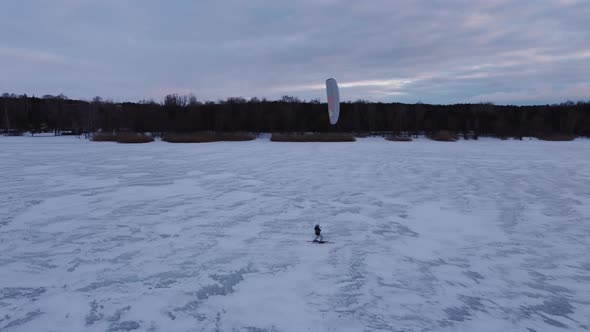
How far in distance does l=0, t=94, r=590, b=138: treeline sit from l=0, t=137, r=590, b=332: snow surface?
4638cm

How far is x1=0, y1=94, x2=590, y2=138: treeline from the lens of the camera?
54.1 metres

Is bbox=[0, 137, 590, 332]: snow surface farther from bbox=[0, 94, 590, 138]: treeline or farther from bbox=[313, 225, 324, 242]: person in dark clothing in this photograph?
bbox=[0, 94, 590, 138]: treeline

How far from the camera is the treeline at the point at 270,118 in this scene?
5412cm

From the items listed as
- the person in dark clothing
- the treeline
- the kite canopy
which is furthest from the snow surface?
the treeline

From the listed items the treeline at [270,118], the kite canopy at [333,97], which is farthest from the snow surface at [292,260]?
the treeline at [270,118]

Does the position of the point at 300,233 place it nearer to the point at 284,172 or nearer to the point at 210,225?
the point at 210,225

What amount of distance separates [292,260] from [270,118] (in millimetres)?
52147

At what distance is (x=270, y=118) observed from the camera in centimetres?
5503

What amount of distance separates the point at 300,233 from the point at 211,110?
61726mm

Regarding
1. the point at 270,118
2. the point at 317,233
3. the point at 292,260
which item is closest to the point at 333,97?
the point at 317,233

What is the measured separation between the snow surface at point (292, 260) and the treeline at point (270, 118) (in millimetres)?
46377

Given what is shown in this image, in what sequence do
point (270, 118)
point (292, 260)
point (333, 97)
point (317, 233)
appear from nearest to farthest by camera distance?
point (292, 260)
point (317, 233)
point (333, 97)
point (270, 118)

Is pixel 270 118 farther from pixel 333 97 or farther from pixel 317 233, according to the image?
pixel 317 233

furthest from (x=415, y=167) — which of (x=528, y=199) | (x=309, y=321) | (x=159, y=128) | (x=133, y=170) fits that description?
(x=159, y=128)
